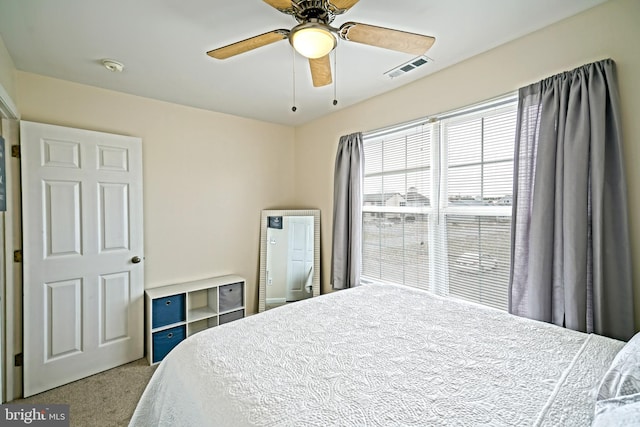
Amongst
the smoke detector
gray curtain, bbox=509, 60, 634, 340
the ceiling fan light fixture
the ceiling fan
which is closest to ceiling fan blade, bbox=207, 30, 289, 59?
the ceiling fan

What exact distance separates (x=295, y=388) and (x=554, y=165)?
6.07 feet

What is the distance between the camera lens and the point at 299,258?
3578 millimetres

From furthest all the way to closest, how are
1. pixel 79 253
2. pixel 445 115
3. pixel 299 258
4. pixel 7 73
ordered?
pixel 299 258 → pixel 79 253 → pixel 445 115 → pixel 7 73

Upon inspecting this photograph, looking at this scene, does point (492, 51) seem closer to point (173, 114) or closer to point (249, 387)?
point (249, 387)

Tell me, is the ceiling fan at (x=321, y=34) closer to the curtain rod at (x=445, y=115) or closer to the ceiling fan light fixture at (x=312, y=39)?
the ceiling fan light fixture at (x=312, y=39)

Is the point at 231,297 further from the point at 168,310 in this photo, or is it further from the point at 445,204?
the point at 445,204

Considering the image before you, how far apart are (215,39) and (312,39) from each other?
896 mm

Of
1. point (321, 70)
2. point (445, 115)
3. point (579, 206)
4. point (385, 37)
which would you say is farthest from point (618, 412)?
point (445, 115)

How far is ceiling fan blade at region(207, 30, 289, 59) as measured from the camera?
143cm

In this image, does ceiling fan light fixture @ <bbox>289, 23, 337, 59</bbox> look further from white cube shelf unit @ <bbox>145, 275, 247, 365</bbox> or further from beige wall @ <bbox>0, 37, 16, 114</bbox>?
white cube shelf unit @ <bbox>145, 275, 247, 365</bbox>

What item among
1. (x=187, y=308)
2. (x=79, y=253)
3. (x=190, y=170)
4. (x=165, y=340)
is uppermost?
(x=190, y=170)

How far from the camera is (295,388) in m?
1.12

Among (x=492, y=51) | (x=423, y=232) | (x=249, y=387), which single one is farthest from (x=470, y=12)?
(x=249, y=387)

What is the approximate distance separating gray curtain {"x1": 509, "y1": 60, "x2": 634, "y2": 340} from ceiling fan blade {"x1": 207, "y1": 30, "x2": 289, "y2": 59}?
1.59m
